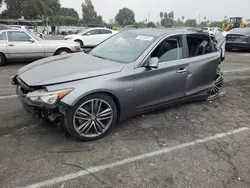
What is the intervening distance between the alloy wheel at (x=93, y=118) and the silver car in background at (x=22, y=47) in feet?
22.4

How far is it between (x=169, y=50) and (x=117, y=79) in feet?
4.11

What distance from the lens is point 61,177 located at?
8.52ft

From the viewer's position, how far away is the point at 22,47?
891 cm

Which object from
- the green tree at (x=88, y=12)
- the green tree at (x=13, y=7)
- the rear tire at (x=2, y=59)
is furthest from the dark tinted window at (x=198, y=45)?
the green tree at (x=13, y=7)

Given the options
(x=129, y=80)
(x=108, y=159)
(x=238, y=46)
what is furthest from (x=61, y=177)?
(x=238, y=46)

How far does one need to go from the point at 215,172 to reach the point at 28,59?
8405 millimetres

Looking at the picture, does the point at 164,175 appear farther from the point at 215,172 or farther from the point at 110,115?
the point at 110,115

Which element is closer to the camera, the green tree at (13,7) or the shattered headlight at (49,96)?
the shattered headlight at (49,96)

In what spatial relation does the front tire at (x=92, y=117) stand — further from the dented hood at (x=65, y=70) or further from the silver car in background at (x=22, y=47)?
the silver car in background at (x=22, y=47)

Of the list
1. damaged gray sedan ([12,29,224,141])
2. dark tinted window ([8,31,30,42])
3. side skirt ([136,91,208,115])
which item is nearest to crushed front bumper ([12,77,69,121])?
damaged gray sedan ([12,29,224,141])

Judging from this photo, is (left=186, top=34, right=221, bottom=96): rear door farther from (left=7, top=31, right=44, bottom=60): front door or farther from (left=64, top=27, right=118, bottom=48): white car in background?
(left=64, top=27, right=118, bottom=48): white car in background

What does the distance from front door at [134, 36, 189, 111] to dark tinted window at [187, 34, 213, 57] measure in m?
0.29

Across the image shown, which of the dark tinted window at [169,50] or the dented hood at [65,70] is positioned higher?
the dark tinted window at [169,50]

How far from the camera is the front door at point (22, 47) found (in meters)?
8.85
